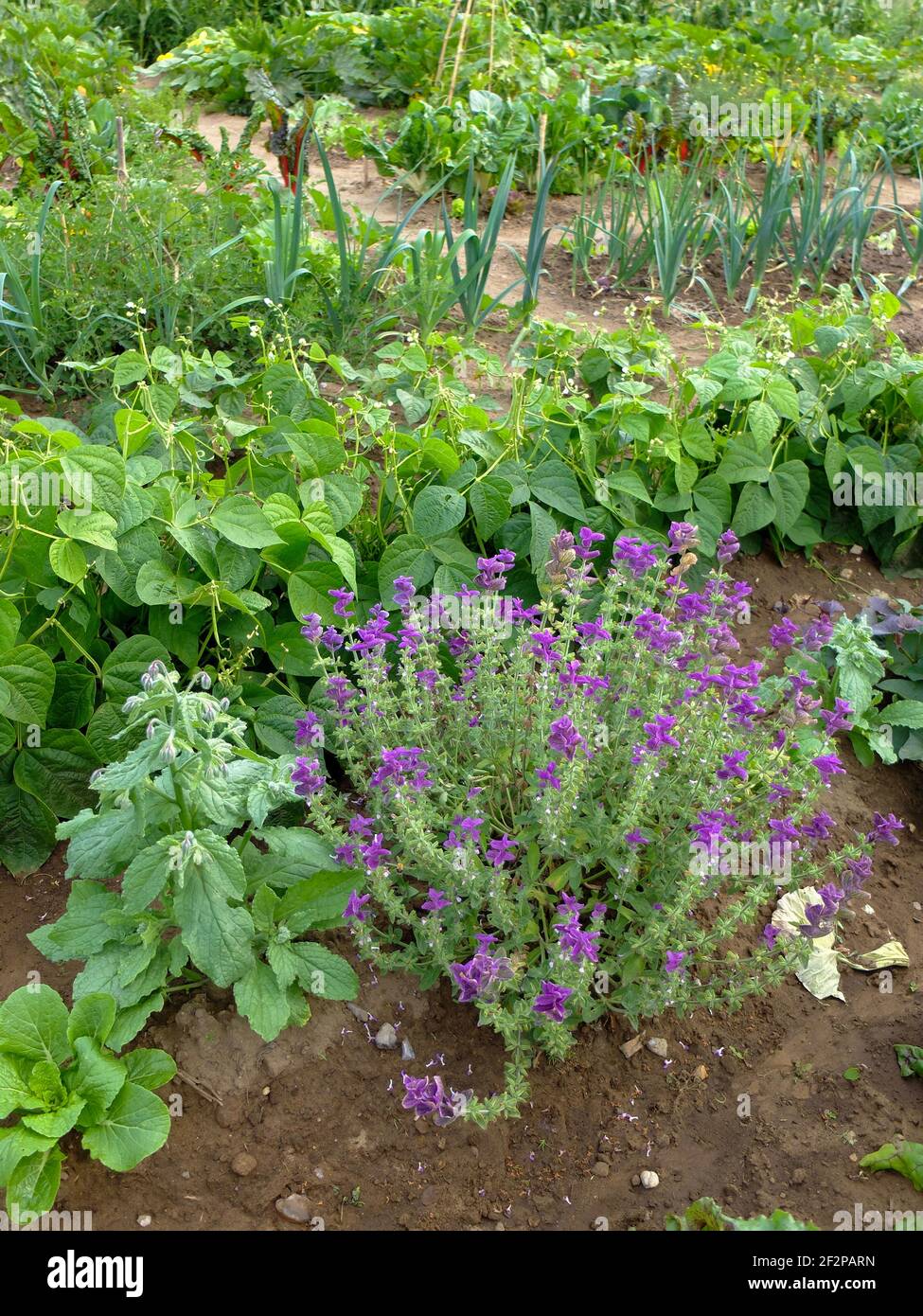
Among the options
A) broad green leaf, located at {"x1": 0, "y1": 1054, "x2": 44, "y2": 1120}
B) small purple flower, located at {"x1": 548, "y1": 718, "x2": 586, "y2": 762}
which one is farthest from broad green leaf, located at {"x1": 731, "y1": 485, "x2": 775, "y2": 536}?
broad green leaf, located at {"x1": 0, "y1": 1054, "x2": 44, "y2": 1120}

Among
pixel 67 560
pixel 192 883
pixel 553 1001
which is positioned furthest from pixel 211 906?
pixel 67 560

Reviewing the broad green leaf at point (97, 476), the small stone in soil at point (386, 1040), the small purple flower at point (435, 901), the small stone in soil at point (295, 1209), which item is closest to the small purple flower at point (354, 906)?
the small purple flower at point (435, 901)

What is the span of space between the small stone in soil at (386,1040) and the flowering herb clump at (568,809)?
0.12m

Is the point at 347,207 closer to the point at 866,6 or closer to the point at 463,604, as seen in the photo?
the point at 463,604

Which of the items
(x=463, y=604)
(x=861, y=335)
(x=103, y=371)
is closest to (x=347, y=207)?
(x=103, y=371)

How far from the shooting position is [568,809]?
6.82 ft

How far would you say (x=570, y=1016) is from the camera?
2139 mm

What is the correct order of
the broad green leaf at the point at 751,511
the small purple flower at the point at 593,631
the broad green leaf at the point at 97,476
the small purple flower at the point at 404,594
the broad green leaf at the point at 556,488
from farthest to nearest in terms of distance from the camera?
the broad green leaf at the point at 751,511 < the broad green leaf at the point at 556,488 < the broad green leaf at the point at 97,476 < the small purple flower at the point at 404,594 < the small purple flower at the point at 593,631

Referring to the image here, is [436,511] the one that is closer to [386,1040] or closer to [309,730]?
[309,730]

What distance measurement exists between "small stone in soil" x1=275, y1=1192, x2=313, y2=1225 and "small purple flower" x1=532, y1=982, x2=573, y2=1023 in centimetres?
51

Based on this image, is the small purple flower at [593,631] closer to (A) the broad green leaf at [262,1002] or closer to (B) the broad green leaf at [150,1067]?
(A) the broad green leaf at [262,1002]

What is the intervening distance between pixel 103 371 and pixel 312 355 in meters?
0.73

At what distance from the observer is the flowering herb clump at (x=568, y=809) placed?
6.74ft

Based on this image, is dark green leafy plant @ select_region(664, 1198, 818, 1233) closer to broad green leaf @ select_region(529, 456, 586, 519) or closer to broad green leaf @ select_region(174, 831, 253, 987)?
broad green leaf @ select_region(174, 831, 253, 987)
